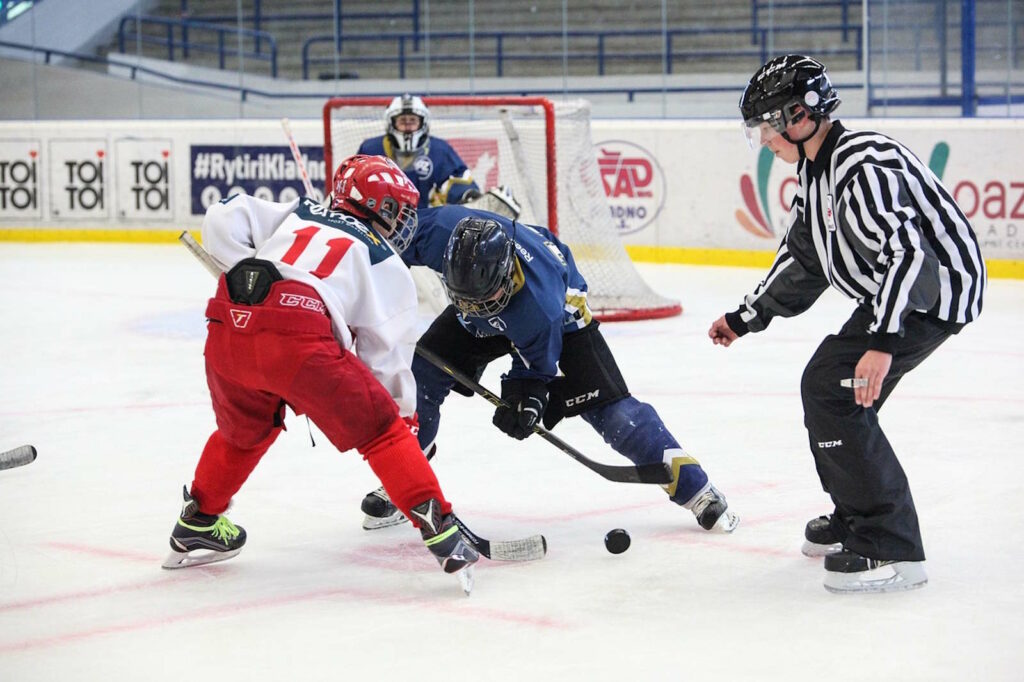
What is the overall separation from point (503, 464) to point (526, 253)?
1206 mm

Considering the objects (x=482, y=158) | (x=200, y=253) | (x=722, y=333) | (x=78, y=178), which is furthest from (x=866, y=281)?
(x=78, y=178)

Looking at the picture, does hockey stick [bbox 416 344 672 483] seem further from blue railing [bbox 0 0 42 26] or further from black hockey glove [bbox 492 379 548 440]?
blue railing [bbox 0 0 42 26]

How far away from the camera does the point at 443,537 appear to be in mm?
2869

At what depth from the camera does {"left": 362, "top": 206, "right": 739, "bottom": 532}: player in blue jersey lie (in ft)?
10.1

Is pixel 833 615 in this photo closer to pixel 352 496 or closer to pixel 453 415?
pixel 352 496

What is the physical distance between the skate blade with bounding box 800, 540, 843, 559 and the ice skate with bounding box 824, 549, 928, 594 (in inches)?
10.0

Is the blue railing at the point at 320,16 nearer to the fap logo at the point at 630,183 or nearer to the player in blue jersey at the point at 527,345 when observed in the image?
the fap logo at the point at 630,183

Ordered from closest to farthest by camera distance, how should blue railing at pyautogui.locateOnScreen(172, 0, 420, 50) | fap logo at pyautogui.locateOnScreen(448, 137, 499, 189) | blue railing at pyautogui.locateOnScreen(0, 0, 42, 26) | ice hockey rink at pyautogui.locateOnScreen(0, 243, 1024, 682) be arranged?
ice hockey rink at pyautogui.locateOnScreen(0, 243, 1024, 682) < fap logo at pyautogui.locateOnScreen(448, 137, 499, 189) < blue railing at pyautogui.locateOnScreen(172, 0, 420, 50) < blue railing at pyautogui.locateOnScreen(0, 0, 42, 26)

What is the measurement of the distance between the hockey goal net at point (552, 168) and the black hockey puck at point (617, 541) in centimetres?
415

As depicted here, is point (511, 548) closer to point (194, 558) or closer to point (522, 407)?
point (522, 407)

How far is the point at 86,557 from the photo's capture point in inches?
129

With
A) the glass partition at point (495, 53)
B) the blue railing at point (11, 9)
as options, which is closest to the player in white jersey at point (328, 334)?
the glass partition at point (495, 53)

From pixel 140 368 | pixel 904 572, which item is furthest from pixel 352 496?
pixel 140 368

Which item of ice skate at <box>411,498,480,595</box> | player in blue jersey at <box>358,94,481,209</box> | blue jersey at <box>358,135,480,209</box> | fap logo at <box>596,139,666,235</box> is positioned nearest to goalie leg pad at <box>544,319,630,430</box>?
ice skate at <box>411,498,480,595</box>
